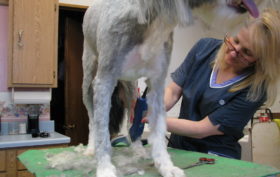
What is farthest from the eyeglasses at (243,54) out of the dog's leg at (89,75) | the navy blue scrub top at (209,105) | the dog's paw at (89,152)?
the dog's paw at (89,152)

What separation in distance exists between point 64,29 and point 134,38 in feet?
9.38

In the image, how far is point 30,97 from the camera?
9.09 ft

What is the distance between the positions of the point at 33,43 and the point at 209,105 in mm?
1872

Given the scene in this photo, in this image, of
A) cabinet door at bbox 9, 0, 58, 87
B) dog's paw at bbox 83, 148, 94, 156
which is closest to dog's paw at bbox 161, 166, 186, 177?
dog's paw at bbox 83, 148, 94, 156

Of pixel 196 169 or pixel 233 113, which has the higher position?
pixel 233 113

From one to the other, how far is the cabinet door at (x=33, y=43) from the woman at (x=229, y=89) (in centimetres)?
161

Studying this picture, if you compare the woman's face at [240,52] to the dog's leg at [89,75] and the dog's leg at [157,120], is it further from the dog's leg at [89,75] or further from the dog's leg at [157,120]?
the dog's leg at [89,75]

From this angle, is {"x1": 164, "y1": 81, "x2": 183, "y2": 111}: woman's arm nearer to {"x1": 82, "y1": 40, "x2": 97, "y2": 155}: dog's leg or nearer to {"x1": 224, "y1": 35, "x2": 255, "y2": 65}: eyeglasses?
{"x1": 224, "y1": 35, "x2": 255, "y2": 65}: eyeglasses

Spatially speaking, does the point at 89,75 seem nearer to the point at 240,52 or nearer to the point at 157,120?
the point at 157,120

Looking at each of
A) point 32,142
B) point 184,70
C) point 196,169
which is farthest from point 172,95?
point 32,142

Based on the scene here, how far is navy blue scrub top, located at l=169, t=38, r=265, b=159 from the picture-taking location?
4.38ft

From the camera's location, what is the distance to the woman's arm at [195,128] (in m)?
1.32

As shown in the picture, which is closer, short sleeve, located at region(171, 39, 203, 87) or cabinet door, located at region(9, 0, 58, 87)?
short sleeve, located at region(171, 39, 203, 87)

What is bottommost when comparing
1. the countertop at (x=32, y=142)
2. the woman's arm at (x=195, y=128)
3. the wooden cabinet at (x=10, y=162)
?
the wooden cabinet at (x=10, y=162)
